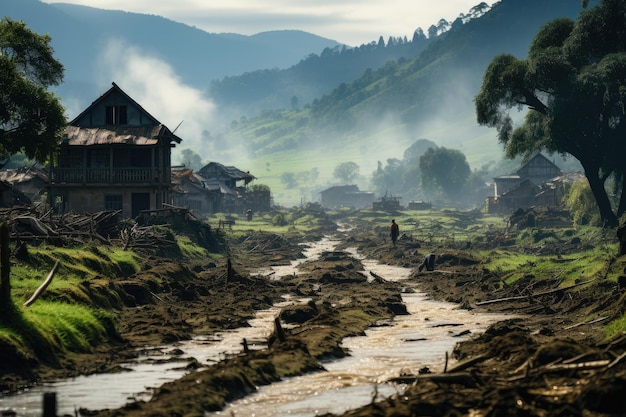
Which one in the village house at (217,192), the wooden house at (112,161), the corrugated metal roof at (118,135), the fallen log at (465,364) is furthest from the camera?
the village house at (217,192)

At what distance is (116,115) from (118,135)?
2.22 metres

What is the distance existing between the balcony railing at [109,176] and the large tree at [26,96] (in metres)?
16.5

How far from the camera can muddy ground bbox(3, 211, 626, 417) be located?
15.5 m

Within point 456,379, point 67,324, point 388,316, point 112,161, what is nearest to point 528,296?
point 388,316

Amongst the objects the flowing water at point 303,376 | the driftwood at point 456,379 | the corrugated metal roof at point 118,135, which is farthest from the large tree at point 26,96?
the driftwood at point 456,379

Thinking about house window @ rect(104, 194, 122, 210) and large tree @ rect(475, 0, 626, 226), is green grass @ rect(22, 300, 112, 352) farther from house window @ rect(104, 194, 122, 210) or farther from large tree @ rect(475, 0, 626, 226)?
house window @ rect(104, 194, 122, 210)

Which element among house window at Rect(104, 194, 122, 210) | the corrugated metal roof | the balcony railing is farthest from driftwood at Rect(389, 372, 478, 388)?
house window at Rect(104, 194, 122, 210)

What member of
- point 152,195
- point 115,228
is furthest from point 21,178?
point 115,228

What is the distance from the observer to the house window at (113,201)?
63.4 m

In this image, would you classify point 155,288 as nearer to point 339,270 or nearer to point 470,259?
point 339,270

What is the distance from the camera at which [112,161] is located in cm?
6331

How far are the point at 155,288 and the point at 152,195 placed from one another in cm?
2851

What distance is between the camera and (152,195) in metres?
63.8

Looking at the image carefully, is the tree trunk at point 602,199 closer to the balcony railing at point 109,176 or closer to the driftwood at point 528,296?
the balcony railing at point 109,176
